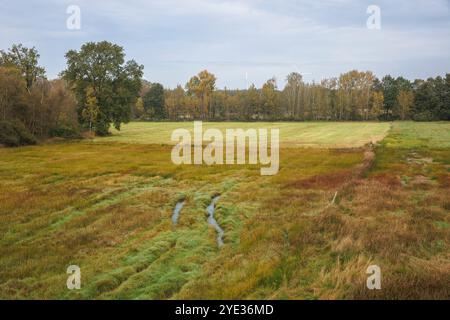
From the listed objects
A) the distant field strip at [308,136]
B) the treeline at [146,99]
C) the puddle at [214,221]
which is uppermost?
the treeline at [146,99]

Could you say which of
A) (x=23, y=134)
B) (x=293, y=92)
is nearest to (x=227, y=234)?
(x=23, y=134)

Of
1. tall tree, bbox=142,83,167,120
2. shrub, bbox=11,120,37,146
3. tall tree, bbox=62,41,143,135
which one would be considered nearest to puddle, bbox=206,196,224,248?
shrub, bbox=11,120,37,146

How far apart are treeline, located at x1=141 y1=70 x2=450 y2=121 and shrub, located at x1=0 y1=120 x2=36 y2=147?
96837 millimetres

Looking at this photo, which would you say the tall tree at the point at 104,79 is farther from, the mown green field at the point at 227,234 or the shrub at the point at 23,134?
the mown green field at the point at 227,234

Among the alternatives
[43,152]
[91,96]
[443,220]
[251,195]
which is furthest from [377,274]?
[91,96]

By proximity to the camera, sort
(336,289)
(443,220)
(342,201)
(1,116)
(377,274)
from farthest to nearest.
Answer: (1,116), (342,201), (443,220), (377,274), (336,289)

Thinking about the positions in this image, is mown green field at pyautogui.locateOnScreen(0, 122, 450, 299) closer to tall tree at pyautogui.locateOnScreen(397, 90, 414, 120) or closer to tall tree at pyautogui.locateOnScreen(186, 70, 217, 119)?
tall tree at pyautogui.locateOnScreen(397, 90, 414, 120)

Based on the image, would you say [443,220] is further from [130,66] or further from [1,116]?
[130,66]

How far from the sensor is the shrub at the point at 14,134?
169 feet

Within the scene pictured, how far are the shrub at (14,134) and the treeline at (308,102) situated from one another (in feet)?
318

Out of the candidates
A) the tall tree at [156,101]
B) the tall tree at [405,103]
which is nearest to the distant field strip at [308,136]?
the tall tree at [405,103]

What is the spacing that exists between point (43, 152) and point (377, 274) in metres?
43.5

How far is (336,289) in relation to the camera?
11.2m

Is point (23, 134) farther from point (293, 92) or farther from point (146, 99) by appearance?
point (293, 92)
